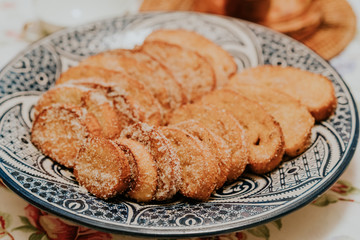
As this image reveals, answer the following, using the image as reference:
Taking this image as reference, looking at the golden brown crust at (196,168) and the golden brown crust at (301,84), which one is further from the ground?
the golden brown crust at (301,84)

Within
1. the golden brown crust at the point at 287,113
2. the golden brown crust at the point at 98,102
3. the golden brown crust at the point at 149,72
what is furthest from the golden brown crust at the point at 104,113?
the golden brown crust at the point at 287,113

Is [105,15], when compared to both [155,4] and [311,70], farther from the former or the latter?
[311,70]

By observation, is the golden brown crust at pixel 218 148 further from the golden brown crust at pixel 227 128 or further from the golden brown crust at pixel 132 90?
the golden brown crust at pixel 132 90

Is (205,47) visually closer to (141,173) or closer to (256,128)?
(256,128)

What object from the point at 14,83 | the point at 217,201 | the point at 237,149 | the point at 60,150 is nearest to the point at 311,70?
the point at 237,149

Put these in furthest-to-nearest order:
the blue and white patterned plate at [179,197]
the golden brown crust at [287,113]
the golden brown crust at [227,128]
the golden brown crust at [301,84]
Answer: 1. the golden brown crust at [301,84]
2. the golden brown crust at [287,113]
3. the golden brown crust at [227,128]
4. the blue and white patterned plate at [179,197]

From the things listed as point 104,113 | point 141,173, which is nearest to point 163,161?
point 141,173
